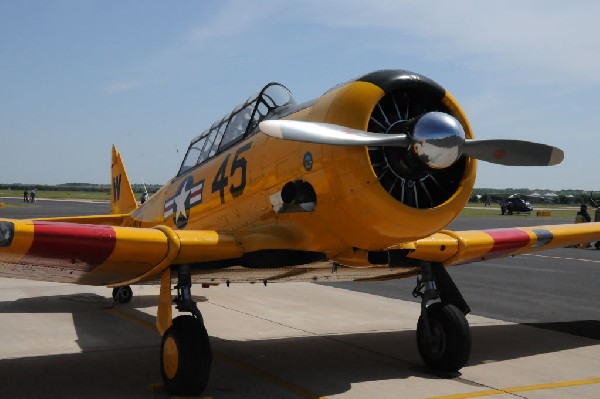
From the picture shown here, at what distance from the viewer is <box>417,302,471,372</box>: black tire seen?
236 inches

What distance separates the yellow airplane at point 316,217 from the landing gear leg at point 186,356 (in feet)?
0.03

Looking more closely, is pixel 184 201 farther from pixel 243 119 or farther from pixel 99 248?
pixel 99 248

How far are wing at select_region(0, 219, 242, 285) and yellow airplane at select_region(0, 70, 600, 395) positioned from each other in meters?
0.01

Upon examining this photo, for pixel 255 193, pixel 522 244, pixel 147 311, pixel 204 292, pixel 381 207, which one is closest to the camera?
pixel 381 207

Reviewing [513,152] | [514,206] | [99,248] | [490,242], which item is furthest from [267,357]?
[514,206]

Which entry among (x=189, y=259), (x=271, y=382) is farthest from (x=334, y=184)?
(x=271, y=382)

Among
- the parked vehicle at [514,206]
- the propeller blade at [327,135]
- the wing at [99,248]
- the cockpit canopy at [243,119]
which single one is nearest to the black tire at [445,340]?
the wing at [99,248]

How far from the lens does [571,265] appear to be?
17.0 m

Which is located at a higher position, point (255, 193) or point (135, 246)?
point (255, 193)

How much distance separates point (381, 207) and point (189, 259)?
1798 millimetres

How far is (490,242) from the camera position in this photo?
7156mm

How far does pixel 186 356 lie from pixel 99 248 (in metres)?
1.13

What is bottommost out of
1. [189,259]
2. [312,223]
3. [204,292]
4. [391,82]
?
[204,292]

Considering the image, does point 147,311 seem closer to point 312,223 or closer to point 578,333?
point 312,223
